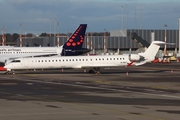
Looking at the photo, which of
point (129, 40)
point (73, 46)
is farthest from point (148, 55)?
point (129, 40)

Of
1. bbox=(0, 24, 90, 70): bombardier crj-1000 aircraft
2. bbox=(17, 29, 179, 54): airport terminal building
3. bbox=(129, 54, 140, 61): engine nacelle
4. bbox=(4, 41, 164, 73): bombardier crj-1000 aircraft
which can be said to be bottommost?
bbox=(4, 41, 164, 73): bombardier crj-1000 aircraft

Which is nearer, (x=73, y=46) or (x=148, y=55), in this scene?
(x=148, y=55)

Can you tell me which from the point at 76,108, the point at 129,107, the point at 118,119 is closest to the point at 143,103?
the point at 129,107

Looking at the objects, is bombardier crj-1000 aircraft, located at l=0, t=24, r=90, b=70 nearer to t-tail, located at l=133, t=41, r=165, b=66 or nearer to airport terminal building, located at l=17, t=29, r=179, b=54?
t-tail, located at l=133, t=41, r=165, b=66

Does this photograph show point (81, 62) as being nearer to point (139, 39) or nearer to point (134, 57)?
point (134, 57)

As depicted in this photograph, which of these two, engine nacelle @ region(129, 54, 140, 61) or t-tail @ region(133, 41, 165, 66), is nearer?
engine nacelle @ region(129, 54, 140, 61)

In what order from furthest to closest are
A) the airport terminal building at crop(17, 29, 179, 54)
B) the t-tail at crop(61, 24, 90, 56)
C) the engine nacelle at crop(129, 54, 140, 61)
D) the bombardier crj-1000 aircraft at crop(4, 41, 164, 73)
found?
the airport terminal building at crop(17, 29, 179, 54) → the t-tail at crop(61, 24, 90, 56) → the bombardier crj-1000 aircraft at crop(4, 41, 164, 73) → the engine nacelle at crop(129, 54, 140, 61)

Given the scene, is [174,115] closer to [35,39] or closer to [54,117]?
[54,117]

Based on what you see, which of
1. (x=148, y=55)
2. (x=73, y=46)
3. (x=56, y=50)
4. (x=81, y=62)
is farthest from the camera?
(x=56, y=50)

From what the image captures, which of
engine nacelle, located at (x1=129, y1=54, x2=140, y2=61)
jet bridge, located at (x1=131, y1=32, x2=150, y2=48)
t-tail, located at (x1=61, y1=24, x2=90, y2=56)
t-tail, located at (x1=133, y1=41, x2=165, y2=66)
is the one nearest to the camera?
engine nacelle, located at (x1=129, y1=54, x2=140, y2=61)

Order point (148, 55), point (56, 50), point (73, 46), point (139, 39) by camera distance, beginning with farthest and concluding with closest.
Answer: point (139, 39) < point (56, 50) < point (73, 46) < point (148, 55)

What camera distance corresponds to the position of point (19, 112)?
21875 millimetres

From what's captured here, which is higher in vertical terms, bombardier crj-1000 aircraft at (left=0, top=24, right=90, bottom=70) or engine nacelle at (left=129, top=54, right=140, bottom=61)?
bombardier crj-1000 aircraft at (left=0, top=24, right=90, bottom=70)

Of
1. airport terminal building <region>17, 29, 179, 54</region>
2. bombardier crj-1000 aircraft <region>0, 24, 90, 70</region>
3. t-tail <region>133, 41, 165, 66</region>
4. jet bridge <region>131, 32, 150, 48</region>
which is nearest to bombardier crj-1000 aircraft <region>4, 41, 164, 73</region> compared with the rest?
t-tail <region>133, 41, 165, 66</region>
